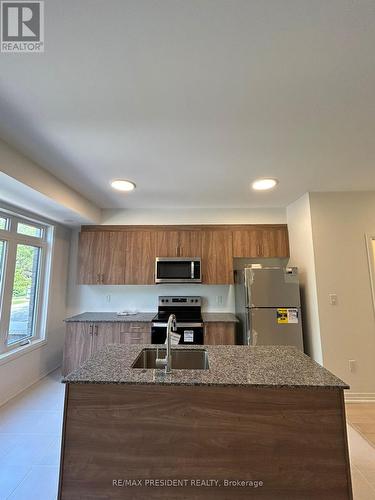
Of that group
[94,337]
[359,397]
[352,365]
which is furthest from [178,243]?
[359,397]

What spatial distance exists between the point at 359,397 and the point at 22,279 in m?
4.46

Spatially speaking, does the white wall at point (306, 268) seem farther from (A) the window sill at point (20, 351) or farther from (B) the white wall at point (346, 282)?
(A) the window sill at point (20, 351)

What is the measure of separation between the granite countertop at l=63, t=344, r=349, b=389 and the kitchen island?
1 cm

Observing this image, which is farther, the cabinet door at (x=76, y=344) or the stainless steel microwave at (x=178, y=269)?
the stainless steel microwave at (x=178, y=269)

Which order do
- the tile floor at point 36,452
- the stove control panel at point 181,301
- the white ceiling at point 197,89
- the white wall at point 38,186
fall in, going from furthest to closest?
the stove control panel at point 181,301 < the white wall at point 38,186 < the tile floor at point 36,452 < the white ceiling at point 197,89

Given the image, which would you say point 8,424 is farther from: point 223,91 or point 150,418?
point 223,91

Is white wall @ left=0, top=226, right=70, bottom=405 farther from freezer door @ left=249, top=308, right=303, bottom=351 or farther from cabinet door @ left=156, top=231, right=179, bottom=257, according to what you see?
freezer door @ left=249, top=308, right=303, bottom=351

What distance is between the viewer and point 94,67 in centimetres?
130

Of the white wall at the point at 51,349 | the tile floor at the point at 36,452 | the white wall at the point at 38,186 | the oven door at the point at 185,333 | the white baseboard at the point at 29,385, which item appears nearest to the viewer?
the tile floor at the point at 36,452

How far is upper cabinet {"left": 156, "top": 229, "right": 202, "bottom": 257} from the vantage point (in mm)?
3752

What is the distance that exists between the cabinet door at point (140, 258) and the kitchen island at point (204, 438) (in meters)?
2.37

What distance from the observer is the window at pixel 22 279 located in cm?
291

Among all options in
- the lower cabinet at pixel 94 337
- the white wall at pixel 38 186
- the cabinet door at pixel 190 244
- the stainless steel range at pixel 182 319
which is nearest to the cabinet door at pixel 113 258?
the white wall at pixel 38 186

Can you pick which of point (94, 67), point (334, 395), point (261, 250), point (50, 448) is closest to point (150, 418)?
point (334, 395)
